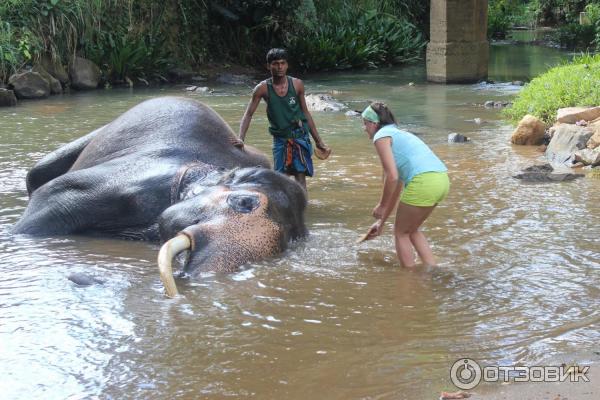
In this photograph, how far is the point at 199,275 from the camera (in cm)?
523

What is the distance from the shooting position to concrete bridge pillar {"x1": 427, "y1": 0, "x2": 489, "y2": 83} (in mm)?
19031

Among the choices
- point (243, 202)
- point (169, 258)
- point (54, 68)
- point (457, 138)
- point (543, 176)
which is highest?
point (243, 202)

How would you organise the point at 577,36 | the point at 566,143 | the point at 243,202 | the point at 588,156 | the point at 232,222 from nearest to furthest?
the point at 232,222 < the point at 243,202 < the point at 588,156 < the point at 566,143 < the point at 577,36

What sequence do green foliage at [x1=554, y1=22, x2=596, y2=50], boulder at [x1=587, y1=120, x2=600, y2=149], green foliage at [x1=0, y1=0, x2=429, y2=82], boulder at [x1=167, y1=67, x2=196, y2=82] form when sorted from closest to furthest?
boulder at [x1=587, y1=120, x2=600, y2=149] < green foliage at [x1=0, y1=0, x2=429, y2=82] < boulder at [x1=167, y1=67, x2=196, y2=82] < green foliage at [x1=554, y1=22, x2=596, y2=50]

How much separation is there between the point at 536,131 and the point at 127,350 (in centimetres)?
735

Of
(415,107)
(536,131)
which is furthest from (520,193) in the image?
(415,107)

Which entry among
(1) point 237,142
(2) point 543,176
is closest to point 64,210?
(1) point 237,142

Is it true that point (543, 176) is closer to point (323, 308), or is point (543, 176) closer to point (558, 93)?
point (558, 93)

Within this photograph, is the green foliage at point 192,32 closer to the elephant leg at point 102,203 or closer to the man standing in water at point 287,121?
the man standing in water at point 287,121

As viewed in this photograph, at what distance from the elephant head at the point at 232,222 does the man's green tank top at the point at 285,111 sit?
5.20 ft

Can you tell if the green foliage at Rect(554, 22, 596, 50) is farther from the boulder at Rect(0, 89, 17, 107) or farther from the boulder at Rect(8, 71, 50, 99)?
the boulder at Rect(0, 89, 17, 107)

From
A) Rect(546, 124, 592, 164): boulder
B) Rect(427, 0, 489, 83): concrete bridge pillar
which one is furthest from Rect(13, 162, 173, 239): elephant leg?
Rect(427, 0, 489, 83): concrete bridge pillar

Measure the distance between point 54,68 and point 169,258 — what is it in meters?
14.5

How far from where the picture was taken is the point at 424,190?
5.62 meters
